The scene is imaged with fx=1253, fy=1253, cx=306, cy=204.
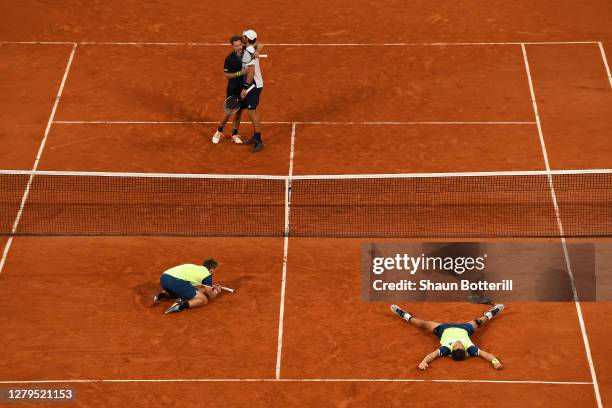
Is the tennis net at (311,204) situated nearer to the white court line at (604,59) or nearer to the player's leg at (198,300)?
the player's leg at (198,300)

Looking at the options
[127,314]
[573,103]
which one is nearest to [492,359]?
[127,314]

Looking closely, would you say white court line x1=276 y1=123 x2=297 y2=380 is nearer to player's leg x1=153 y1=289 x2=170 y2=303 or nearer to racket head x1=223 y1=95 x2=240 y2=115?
racket head x1=223 y1=95 x2=240 y2=115

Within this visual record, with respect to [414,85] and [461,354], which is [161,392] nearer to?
[461,354]

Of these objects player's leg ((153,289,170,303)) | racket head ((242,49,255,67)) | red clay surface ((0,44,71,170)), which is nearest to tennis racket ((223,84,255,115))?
racket head ((242,49,255,67))

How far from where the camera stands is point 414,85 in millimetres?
25938

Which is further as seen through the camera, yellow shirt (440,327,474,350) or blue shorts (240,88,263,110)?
blue shorts (240,88,263,110)

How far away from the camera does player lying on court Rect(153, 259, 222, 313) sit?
1973 centimetres

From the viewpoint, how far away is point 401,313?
19547mm

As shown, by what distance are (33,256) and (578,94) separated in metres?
11.4

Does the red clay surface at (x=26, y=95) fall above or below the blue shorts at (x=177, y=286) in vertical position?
above

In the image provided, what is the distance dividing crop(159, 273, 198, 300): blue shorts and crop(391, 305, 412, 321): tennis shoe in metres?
3.19

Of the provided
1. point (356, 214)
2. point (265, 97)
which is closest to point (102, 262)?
point (356, 214)

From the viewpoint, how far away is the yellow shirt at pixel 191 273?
64.9ft

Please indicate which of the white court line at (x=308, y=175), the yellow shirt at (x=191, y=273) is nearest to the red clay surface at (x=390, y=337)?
the yellow shirt at (x=191, y=273)
